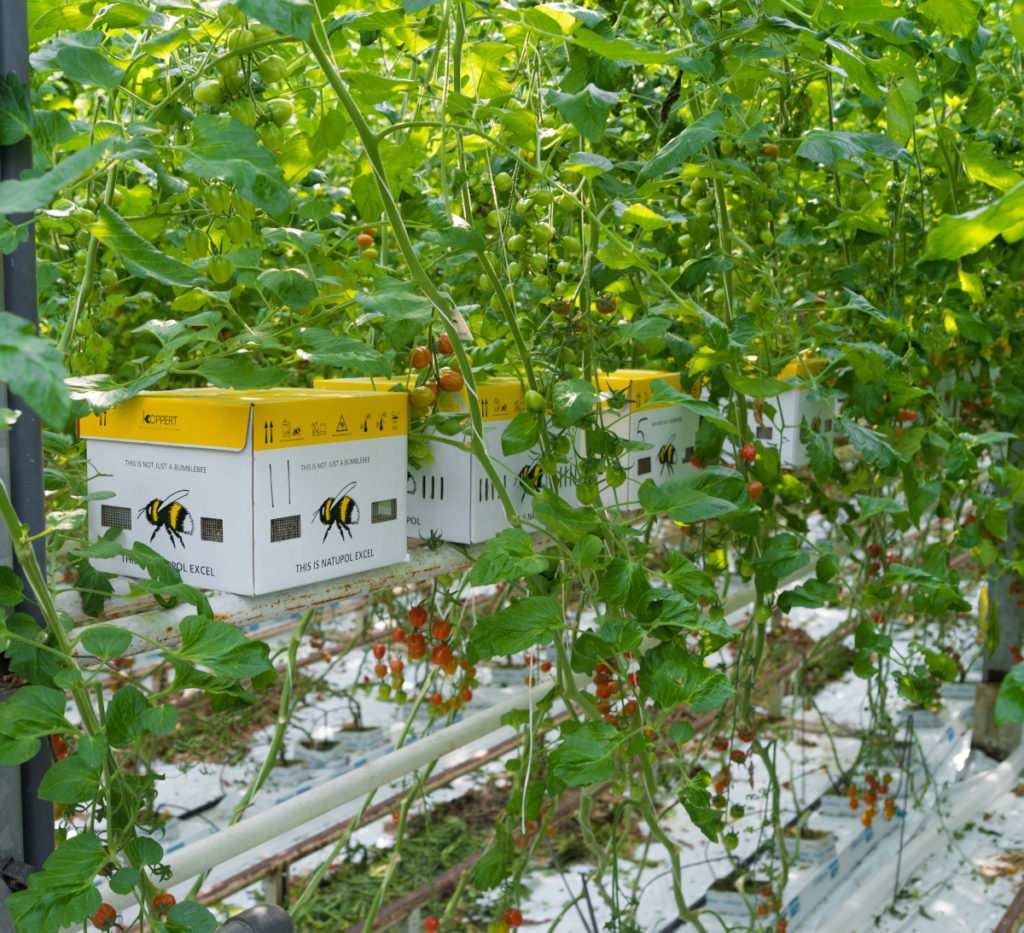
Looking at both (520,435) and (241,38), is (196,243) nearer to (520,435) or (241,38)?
(241,38)

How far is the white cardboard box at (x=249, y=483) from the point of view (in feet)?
3.37

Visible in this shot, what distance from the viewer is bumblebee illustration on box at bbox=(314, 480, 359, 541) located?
110 centimetres

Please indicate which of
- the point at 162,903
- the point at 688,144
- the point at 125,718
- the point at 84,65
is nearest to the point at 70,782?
the point at 125,718

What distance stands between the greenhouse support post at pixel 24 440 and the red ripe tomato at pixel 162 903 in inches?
4.2

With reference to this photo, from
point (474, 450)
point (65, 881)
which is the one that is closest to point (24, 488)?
point (65, 881)

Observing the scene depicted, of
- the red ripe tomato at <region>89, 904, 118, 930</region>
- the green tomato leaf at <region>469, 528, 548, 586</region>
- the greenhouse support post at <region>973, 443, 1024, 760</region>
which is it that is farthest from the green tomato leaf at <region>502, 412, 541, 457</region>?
the greenhouse support post at <region>973, 443, 1024, 760</region>

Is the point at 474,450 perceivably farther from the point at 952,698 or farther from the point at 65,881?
the point at 952,698

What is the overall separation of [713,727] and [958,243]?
153 cm

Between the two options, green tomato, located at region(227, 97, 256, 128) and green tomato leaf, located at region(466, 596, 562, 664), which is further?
green tomato leaf, located at region(466, 596, 562, 664)

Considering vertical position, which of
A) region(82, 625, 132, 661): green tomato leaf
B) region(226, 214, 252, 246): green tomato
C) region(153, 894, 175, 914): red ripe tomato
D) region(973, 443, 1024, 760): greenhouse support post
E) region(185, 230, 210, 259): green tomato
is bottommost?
region(973, 443, 1024, 760): greenhouse support post

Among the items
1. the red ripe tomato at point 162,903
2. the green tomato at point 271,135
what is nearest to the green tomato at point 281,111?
the green tomato at point 271,135

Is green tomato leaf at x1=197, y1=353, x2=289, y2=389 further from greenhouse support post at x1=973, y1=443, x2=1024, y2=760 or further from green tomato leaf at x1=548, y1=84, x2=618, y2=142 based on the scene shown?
greenhouse support post at x1=973, y1=443, x2=1024, y2=760

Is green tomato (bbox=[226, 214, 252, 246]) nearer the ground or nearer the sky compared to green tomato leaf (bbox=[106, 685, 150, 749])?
nearer the sky

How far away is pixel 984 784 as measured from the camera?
10.5 feet
